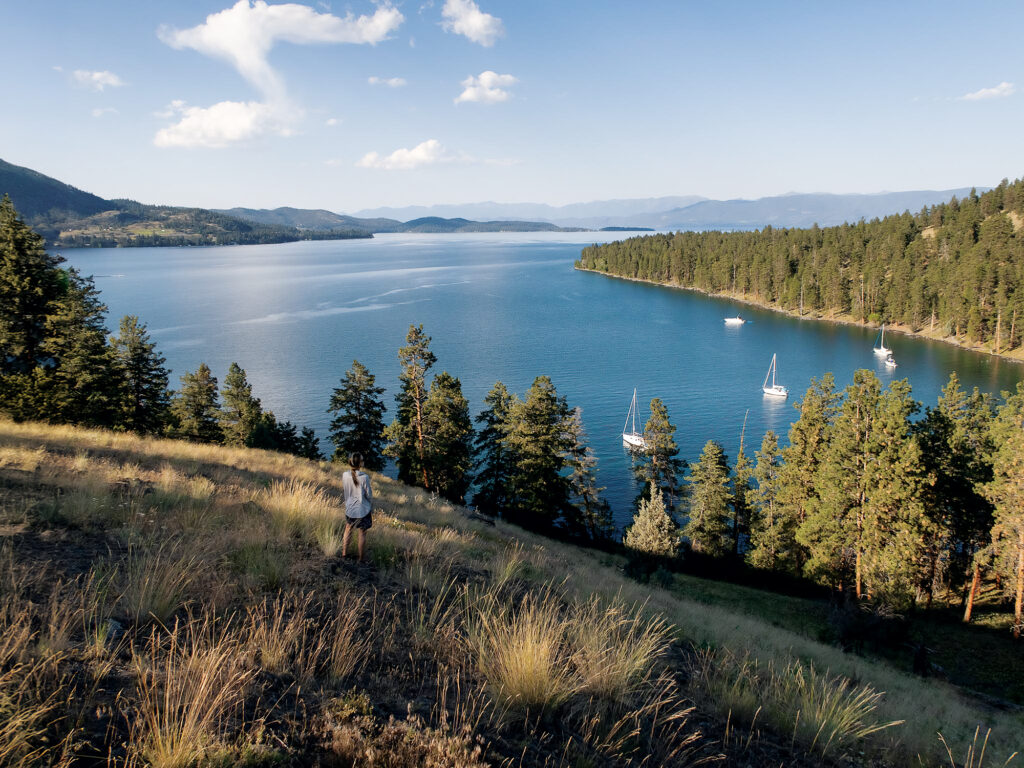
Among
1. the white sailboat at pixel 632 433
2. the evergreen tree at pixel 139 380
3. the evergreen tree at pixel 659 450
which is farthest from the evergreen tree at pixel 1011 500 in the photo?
the evergreen tree at pixel 139 380

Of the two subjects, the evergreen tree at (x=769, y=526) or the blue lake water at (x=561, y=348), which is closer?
the evergreen tree at (x=769, y=526)

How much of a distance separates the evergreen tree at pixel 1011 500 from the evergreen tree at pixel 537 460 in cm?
2196

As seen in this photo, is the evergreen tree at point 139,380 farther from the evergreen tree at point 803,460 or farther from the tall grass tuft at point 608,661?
the evergreen tree at point 803,460

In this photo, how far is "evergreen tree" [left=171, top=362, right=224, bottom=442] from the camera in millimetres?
38188

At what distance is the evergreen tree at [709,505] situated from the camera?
34.0 m

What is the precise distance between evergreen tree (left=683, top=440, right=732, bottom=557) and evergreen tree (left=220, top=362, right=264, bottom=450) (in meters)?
30.0

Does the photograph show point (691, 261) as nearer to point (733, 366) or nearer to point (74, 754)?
point (733, 366)

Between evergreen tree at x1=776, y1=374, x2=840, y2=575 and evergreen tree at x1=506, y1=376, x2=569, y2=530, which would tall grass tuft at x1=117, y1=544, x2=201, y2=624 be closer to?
evergreen tree at x1=506, y1=376, x2=569, y2=530

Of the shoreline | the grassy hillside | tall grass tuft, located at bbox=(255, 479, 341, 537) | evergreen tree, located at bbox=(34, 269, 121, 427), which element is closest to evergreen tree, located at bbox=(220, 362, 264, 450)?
evergreen tree, located at bbox=(34, 269, 121, 427)

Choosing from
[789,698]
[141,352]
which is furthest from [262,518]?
[141,352]

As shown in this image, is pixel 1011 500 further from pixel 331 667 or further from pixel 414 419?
pixel 414 419

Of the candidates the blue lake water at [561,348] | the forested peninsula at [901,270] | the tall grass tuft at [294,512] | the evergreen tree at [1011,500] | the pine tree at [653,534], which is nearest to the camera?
the tall grass tuft at [294,512]

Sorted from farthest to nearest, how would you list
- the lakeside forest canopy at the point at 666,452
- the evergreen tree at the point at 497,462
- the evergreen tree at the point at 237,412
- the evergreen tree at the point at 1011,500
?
the evergreen tree at the point at 237,412, the evergreen tree at the point at 497,462, the lakeside forest canopy at the point at 666,452, the evergreen tree at the point at 1011,500

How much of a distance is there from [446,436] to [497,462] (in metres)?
4.90
